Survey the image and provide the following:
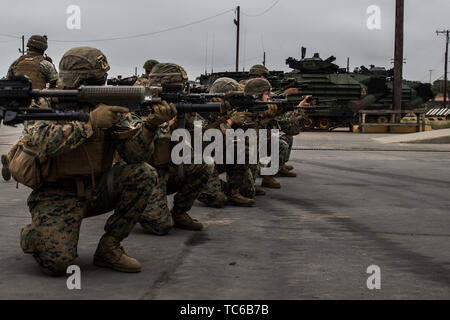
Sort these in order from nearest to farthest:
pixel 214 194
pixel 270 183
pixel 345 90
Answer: pixel 214 194
pixel 270 183
pixel 345 90

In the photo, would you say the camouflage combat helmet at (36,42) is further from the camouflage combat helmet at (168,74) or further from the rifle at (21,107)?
the rifle at (21,107)

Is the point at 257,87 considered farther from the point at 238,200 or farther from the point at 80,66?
the point at 80,66

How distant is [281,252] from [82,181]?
5.57 feet

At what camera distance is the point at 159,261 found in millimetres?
5035

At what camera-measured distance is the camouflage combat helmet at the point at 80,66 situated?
15.6 feet

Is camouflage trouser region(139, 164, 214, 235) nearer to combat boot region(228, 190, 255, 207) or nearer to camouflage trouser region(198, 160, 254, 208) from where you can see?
camouflage trouser region(198, 160, 254, 208)

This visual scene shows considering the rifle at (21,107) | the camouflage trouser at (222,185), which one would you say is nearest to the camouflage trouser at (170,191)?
the camouflage trouser at (222,185)

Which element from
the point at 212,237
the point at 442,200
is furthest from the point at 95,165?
the point at 442,200

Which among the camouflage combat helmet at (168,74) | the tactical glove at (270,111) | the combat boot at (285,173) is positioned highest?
the camouflage combat helmet at (168,74)

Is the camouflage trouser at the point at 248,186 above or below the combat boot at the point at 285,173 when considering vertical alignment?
above

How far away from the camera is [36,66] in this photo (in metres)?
10.1

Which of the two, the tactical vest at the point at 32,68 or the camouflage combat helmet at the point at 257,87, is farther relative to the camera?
the tactical vest at the point at 32,68

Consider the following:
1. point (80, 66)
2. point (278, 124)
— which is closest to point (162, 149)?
point (80, 66)

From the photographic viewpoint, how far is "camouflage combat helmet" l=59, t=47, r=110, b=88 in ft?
15.6
